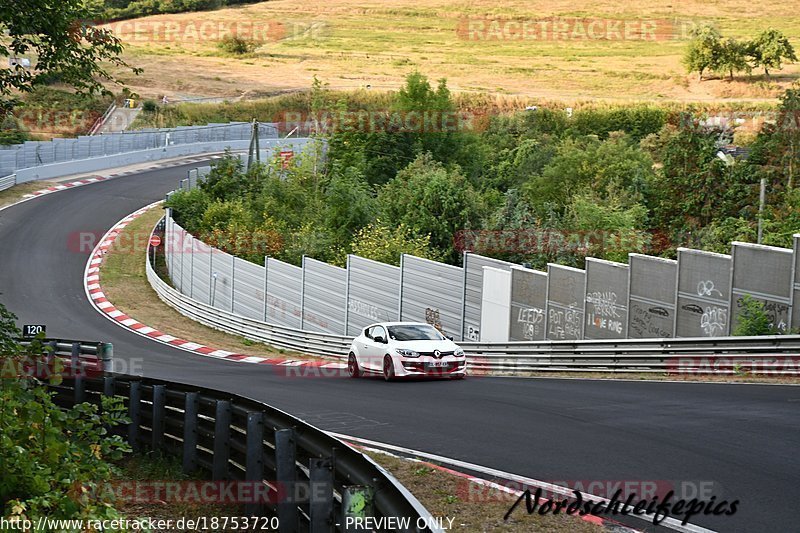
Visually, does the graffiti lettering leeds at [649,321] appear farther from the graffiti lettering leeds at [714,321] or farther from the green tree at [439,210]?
the green tree at [439,210]

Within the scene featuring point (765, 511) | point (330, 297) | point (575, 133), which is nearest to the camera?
point (765, 511)

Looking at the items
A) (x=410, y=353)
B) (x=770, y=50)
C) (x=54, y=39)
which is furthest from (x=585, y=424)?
(x=770, y=50)

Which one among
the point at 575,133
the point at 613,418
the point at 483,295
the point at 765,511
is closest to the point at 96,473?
the point at 765,511

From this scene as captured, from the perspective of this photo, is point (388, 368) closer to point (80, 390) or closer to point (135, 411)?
point (80, 390)

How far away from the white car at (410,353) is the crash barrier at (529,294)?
375 cm

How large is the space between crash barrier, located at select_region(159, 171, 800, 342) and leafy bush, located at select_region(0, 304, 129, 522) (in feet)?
48.8

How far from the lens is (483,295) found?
2728cm

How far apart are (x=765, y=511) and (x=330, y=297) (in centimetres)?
2400

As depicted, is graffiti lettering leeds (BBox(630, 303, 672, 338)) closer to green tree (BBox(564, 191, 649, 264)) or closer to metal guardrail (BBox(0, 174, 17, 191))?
green tree (BBox(564, 191, 649, 264))

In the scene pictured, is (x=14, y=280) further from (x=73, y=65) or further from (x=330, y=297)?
(x=73, y=65)

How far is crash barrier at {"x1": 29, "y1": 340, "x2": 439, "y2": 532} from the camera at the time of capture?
8.10 meters

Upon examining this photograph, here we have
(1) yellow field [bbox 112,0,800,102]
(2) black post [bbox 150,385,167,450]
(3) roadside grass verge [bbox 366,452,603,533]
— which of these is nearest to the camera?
(3) roadside grass verge [bbox 366,452,603,533]

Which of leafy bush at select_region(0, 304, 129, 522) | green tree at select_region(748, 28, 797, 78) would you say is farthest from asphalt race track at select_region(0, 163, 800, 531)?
green tree at select_region(748, 28, 797, 78)

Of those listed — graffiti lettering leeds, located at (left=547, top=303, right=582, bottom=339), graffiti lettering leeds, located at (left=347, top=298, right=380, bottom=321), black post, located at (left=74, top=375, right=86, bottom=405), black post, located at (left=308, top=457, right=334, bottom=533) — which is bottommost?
graffiti lettering leeds, located at (left=347, top=298, right=380, bottom=321)
